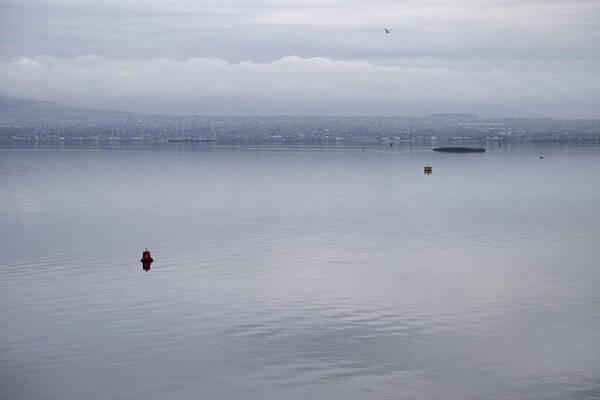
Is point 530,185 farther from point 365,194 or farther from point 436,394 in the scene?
point 436,394

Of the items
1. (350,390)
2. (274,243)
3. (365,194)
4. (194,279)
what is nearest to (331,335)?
(350,390)

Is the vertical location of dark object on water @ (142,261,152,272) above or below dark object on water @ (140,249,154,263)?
below

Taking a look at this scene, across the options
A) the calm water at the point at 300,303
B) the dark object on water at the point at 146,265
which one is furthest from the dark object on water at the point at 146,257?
the calm water at the point at 300,303

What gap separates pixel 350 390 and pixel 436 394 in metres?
2.76

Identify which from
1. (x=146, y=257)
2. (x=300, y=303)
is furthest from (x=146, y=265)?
(x=300, y=303)

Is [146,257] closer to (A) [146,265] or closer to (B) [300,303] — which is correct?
(A) [146,265]

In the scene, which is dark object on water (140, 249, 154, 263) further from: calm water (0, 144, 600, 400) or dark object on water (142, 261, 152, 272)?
calm water (0, 144, 600, 400)

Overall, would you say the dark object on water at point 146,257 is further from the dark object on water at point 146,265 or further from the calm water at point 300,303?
the calm water at point 300,303

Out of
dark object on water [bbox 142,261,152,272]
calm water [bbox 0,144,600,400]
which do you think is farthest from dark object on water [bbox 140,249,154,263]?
calm water [bbox 0,144,600,400]

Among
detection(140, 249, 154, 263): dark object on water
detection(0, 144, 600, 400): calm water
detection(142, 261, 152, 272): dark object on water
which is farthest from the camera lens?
detection(140, 249, 154, 263): dark object on water

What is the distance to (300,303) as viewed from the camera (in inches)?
1471

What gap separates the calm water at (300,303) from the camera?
27.1m

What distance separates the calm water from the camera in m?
27.1

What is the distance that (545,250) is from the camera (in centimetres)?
5369
